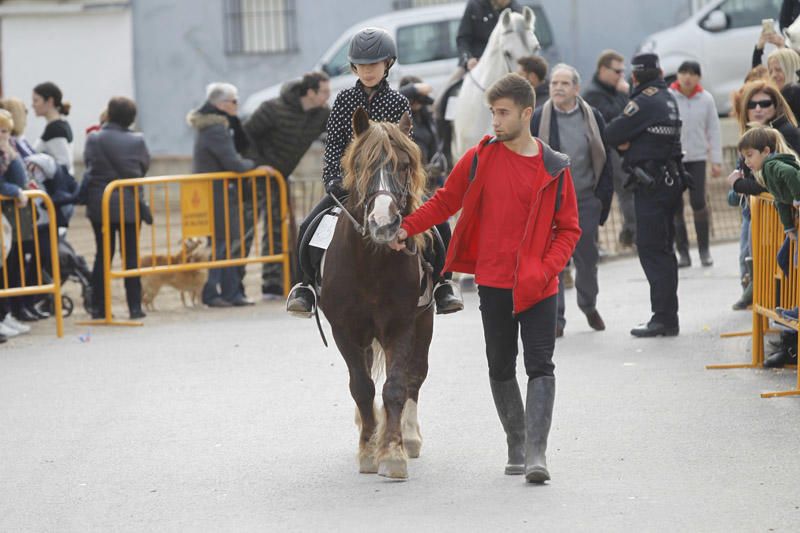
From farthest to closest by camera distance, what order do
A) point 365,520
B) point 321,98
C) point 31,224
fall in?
1. point 321,98
2. point 31,224
3. point 365,520

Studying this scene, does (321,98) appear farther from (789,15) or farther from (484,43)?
(789,15)

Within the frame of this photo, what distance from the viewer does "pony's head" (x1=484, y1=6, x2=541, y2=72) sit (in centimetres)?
1485

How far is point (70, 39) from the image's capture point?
30.4m

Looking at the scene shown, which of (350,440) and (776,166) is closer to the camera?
(350,440)

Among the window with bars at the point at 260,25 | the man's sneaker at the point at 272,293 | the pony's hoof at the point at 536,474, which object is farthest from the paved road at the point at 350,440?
the window with bars at the point at 260,25

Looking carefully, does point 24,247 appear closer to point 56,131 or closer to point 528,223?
point 56,131

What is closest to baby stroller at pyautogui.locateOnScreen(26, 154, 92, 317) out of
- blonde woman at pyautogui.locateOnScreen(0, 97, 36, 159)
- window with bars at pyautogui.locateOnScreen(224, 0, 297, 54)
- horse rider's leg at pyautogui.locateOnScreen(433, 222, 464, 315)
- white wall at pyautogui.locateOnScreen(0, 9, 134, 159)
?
blonde woman at pyautogui.locateOnScreen(0, 97, 36, 159)

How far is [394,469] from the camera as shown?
7547 mm

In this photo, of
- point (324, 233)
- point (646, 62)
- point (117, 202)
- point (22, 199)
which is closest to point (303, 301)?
point (324, 233)

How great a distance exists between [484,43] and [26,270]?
18.2ft

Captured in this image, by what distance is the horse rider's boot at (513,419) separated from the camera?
757 cm

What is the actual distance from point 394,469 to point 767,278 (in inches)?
148

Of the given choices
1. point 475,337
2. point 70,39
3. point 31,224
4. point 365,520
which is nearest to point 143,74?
point 70,39

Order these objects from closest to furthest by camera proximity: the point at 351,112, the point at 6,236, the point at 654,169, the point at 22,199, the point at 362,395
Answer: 1. the point at 362,395
2. the point at 351,112
3. the point at 654,169
4. the point at 22,199
5. the point at 6,236
